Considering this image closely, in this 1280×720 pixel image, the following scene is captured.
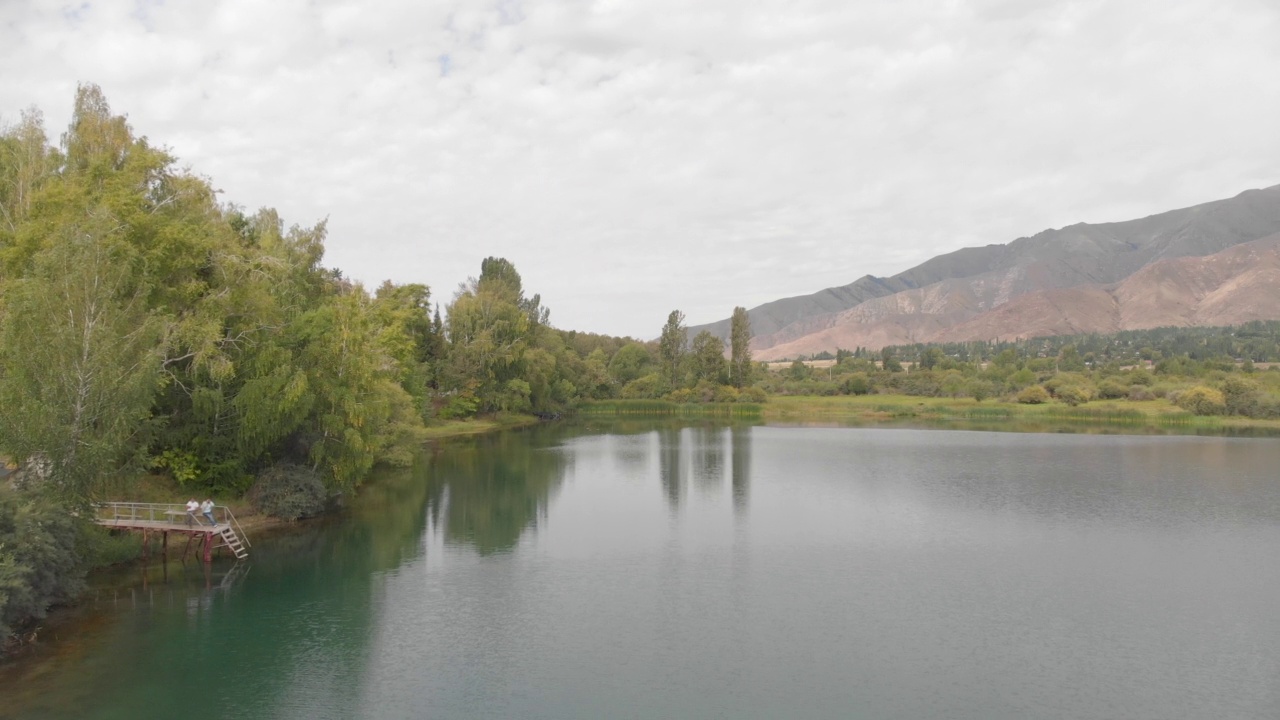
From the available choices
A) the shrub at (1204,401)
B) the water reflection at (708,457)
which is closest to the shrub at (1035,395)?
the shrub at (1204,401)

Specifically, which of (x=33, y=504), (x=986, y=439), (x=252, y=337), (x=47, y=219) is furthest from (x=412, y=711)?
(x=986, y=439)

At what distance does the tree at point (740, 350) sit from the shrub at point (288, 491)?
90.5 m

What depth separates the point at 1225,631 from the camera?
888 inches

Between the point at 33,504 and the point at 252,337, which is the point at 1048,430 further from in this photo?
the point at 33,504

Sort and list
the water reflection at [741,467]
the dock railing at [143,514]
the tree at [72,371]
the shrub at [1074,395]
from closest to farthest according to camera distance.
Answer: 1. the tree at [72,371]
2. the dock railing at [143,514]
3. the water reflection at [741,467]
4. the shrub at [1074,395]

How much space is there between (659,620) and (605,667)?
3.76 m

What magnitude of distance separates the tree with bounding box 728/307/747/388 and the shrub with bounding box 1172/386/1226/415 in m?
57.3

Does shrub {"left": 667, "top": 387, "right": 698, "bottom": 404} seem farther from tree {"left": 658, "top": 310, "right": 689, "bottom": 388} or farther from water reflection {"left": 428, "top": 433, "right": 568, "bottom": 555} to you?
water reflection {"left": 428, "top": 433, "right": 568, "bottom": 555}

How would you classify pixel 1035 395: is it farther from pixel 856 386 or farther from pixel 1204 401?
pixel 856 386

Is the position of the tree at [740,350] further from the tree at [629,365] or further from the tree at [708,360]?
the tree at [629,365]

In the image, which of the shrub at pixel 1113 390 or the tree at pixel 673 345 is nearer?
the shrub at pixel 1113 390

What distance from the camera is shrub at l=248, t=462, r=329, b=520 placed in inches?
1388

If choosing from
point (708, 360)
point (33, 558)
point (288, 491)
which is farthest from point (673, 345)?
point (33, 558)

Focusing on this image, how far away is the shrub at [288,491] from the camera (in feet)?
116
